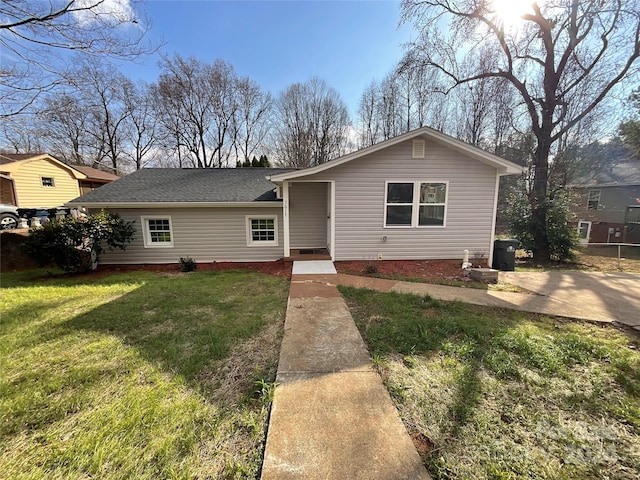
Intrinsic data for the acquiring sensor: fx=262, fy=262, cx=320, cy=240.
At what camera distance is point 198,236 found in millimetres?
8938

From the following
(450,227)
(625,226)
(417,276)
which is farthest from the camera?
(625,226)

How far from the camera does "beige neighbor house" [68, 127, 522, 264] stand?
25.9ft

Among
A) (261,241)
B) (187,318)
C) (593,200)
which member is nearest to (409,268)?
(261,241)

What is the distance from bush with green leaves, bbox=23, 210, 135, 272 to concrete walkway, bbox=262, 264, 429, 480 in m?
7.43

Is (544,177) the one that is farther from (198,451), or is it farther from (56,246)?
(56,246)

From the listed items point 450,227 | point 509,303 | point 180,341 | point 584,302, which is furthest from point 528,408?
point 450,227

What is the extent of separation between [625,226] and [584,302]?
1577cm

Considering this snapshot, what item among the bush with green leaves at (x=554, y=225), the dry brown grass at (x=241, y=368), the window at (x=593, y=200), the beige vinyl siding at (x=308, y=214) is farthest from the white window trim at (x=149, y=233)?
the window at (x=593, y=200)

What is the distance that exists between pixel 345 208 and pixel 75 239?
779cm

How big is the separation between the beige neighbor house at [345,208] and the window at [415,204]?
0.03m

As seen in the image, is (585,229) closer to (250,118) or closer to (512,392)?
(512,392)

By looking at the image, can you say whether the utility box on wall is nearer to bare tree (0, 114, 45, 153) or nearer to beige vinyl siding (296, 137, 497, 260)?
beige vinyl siding (296, 137, 497, 260)

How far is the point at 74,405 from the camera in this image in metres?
2.38

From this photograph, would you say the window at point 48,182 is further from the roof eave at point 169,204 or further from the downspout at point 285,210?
the downspout at point 285,210
